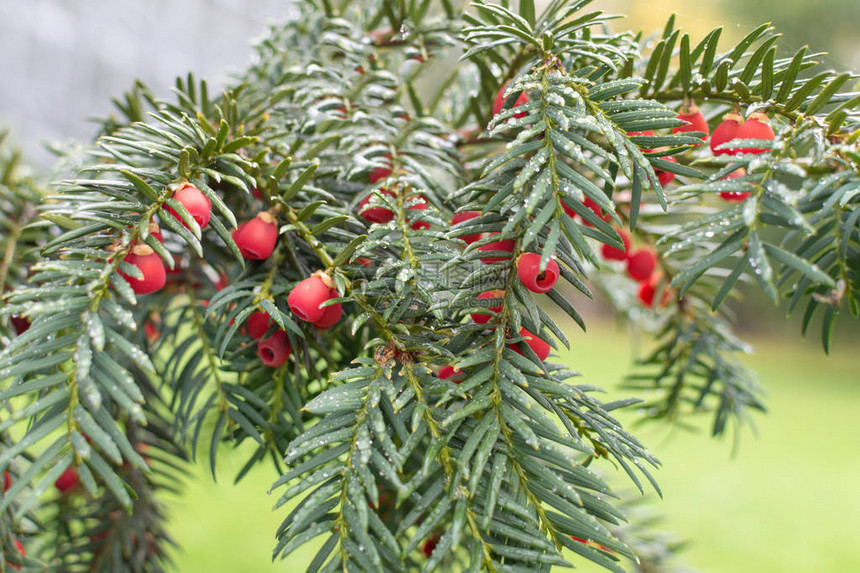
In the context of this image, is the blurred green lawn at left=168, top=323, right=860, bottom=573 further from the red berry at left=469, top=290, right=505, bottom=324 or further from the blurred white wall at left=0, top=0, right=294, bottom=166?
the blurred white wall at left=0, top=0, right=294, bottom=166

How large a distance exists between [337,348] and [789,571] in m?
1.79

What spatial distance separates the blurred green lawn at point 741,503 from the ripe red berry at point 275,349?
0.38 meters

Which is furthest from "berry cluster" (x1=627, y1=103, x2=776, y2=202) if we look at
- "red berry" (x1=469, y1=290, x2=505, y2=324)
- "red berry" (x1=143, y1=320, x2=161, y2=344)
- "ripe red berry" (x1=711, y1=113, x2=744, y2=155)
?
"red berry" (x1=143, y1=320, x2=161, y2=344)

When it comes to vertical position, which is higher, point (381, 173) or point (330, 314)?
point (381, 173)

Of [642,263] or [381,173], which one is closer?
[381,173]

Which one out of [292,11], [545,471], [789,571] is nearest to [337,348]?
[545,471]

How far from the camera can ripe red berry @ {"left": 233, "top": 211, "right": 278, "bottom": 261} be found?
1.22ft

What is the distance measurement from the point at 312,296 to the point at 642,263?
0.39 metres

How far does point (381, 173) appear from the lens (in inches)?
17.0

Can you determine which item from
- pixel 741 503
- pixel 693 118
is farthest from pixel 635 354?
pixel 741 503

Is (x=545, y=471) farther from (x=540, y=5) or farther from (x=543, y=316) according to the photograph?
(x=540, y=5)

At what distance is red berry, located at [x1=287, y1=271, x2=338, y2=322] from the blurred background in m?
0.32

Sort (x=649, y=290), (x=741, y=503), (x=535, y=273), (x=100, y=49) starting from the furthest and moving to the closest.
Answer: (x=100, y=49) → (x=741, y=503) → (x=649, y=290) → (x=535, y=273)

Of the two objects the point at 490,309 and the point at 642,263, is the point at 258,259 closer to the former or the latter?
the point at 490,309
